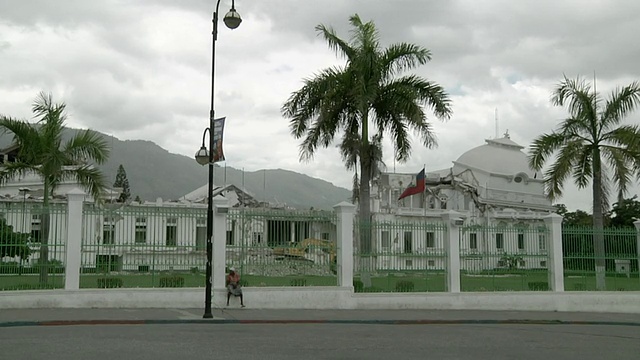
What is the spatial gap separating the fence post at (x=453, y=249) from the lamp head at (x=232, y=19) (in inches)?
368

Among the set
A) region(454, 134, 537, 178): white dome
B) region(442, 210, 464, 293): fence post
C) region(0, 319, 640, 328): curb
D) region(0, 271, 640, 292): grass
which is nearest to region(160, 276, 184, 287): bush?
region(0, 271, 640, 292): grass

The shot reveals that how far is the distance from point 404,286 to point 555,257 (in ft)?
18.0

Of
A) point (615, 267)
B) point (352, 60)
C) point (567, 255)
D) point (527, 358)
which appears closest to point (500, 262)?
point (567, 255)

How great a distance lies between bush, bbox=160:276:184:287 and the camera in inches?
791

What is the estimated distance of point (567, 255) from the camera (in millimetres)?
24516

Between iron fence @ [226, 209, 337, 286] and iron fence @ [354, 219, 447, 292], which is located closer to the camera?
iron fence @ [226, 209, 337, 286]

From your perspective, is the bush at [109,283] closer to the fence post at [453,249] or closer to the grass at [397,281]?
the grass at [397,281]

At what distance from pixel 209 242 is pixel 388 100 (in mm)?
9992

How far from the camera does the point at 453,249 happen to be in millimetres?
22984

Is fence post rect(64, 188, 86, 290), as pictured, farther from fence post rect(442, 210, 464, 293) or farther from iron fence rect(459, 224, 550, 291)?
iron fence rect(459, 224, 550, 291)

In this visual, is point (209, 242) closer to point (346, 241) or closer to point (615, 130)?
point (346, 241)

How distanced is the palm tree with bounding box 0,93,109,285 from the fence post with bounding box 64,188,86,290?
338 cm

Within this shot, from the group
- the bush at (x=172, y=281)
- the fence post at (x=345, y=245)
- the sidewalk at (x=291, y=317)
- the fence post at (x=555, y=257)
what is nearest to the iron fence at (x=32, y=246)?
the sidewalk at (x=291, y=317)

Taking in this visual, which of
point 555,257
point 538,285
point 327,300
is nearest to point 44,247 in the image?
point 327,300
